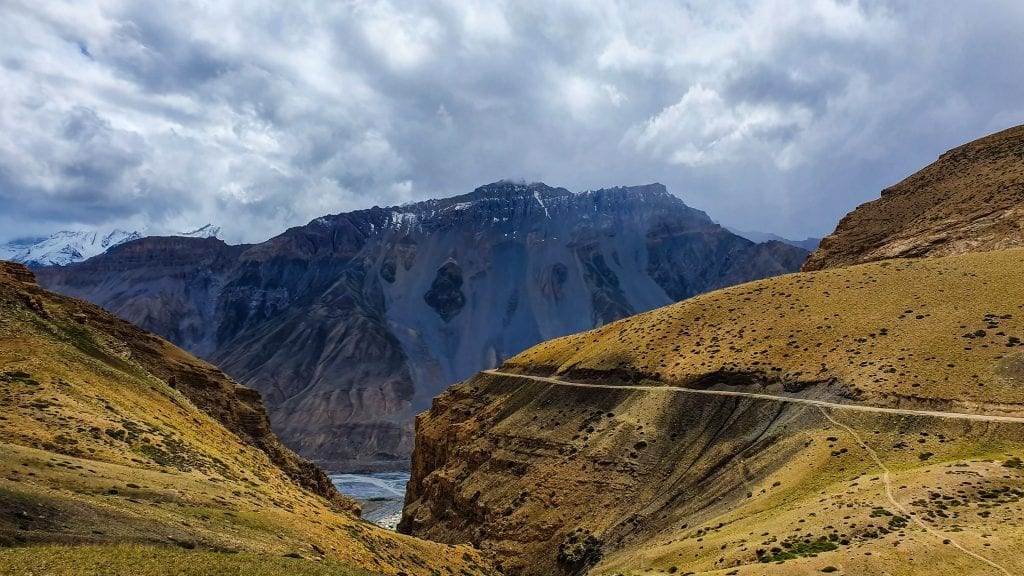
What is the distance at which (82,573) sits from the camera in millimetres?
17453

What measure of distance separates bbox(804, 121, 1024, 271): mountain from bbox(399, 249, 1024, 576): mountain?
870cm

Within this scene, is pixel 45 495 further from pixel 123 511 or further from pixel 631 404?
pixel 631 404

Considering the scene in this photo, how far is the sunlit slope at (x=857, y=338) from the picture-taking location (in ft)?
145

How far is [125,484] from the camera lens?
2809 centimetres

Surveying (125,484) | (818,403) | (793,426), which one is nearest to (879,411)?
(818,403)

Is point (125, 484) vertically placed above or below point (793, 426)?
below

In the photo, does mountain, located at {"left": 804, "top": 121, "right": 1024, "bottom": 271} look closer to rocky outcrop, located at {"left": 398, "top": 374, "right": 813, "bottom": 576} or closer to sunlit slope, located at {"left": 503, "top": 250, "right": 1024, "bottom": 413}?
sunlit slope, located at {"left": 503, "top": 250, "right": 1024, "bottom": 413}

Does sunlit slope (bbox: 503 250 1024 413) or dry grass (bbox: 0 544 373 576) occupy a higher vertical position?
sunlit slope (bbox: 503 250 1024 413)

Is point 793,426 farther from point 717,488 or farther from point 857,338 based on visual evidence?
point 857,338

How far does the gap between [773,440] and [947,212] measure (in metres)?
49.8

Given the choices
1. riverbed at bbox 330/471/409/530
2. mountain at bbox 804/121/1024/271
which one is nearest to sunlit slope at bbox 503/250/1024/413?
mountain at bbox 804/121/1024/271

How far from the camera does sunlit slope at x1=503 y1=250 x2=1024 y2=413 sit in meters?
44.1

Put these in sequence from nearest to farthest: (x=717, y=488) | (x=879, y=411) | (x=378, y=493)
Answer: (x=879, y=411) < (x=717, y=488) < (x=378, y=493)

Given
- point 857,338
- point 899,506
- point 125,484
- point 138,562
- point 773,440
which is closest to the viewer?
point 138,562
